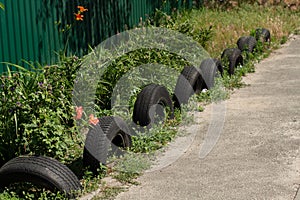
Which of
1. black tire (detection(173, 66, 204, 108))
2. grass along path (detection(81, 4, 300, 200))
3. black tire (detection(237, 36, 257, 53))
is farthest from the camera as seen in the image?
grass along path (detection(81, 4, 300, 200))

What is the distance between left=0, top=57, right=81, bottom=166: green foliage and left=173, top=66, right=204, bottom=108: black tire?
1.67 m

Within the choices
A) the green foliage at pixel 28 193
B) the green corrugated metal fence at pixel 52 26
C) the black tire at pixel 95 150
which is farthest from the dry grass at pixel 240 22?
the green foliage at pixel 28 193

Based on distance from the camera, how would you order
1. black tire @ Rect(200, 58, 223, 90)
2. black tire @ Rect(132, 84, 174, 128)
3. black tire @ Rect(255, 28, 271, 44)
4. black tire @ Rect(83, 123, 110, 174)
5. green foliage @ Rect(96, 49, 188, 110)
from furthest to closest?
1. black tire @ Rect(255, 28, 271, 44)
2. black tire @ Rect(200, 58, 223, 90)
3. green foliage @ Rect(96, 49, 188, 110)
4. black tire @ Rect(132, 84, 174, 128)
5. black tire @ Rect(83, 123, 110, 174)

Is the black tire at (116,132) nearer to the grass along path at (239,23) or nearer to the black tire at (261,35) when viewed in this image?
the grass along path at (239,23)

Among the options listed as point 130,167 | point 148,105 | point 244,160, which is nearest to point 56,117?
point 130,167

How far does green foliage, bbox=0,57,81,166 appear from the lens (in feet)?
18.0

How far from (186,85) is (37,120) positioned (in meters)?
2.59

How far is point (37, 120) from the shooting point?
18.0 ft

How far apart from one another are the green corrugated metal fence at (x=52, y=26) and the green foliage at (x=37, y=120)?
1.23m

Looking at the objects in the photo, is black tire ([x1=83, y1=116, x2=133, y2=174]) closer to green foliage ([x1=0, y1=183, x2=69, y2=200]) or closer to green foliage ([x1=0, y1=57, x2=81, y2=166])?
green foliage ([x1=0, y1=57, x2=81, y2=166])

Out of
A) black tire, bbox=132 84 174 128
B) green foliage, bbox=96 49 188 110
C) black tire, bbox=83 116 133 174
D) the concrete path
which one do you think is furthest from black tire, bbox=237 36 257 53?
black tire, bbox=83 116 133 174

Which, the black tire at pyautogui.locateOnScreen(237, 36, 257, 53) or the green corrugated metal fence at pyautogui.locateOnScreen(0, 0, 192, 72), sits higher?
the green corrugated metal fence at pyautogui.locateOnScreen(0, 0, 192, 72)

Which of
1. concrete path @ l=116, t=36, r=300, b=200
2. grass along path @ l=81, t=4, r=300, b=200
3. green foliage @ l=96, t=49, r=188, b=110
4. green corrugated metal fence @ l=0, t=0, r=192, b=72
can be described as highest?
green corrugated metal fence @ l=0, t=0, r=192, b=72

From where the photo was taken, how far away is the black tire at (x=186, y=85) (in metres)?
7.52
